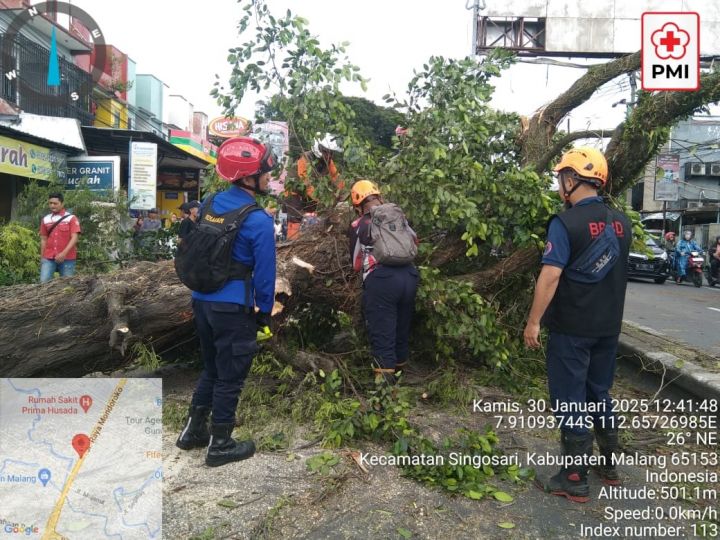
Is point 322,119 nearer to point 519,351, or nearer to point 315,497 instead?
point 519,351

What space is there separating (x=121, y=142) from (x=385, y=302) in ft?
45.3

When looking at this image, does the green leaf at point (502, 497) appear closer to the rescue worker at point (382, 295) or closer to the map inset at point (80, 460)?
the rescue worker at point (382, 295)

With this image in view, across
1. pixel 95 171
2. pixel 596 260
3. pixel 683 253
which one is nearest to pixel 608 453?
pixel 596 260

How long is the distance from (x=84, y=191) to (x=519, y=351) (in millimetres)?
8612

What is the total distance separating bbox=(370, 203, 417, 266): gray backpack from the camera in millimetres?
4160

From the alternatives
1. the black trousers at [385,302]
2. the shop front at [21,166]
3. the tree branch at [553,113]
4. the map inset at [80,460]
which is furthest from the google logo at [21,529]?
the shop front at [21,166]

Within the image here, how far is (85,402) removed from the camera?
9.89 feet

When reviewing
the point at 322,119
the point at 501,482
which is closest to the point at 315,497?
the point at 501,482

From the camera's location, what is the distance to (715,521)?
9.37 ft

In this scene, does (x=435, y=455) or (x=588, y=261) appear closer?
(x=588, y=261)

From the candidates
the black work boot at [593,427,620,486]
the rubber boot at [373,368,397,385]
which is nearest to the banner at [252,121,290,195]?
the rubber boot at [373,368,397,385]

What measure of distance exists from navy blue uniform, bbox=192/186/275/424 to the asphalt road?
454cm

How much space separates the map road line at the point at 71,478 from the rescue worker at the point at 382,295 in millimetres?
1758

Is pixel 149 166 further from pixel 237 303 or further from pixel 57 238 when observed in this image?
pixel 237 303
